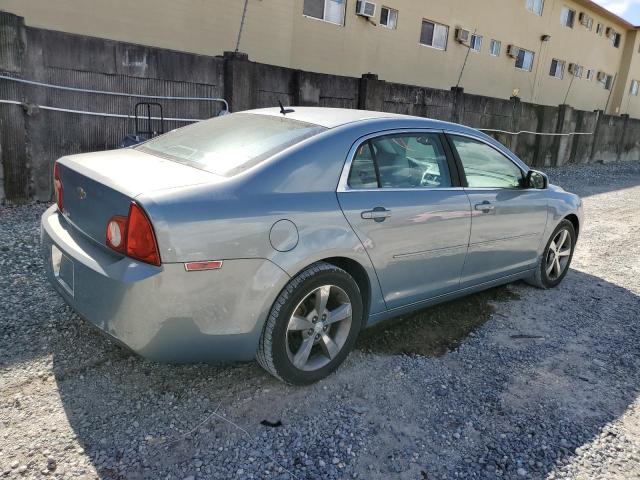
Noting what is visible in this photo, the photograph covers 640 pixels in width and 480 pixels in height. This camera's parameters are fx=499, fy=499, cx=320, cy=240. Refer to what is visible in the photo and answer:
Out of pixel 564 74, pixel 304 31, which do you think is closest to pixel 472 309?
pixel 304 31

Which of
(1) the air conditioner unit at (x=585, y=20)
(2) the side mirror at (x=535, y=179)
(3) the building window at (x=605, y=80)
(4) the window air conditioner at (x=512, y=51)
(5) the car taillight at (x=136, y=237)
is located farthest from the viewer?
(3) the building window at (x=605, y=80)

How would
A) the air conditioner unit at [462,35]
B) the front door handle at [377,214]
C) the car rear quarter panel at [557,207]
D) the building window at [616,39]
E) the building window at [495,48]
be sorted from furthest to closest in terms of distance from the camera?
the building window at [616,39]
the building window at [495,48]
the air conditioner unit at [462,35]
the car rear quarter panel at [557,207]
the front door handle at [377,214]

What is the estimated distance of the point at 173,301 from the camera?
7.48 feet

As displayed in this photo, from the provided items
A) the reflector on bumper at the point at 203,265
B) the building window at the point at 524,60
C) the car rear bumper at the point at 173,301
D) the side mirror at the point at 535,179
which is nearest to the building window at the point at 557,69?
the building window at the point at 524,60

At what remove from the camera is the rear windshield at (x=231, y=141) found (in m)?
2.73

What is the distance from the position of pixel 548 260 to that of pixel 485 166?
1388mm

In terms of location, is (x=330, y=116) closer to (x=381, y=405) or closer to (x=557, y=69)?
(x=381, y=405)

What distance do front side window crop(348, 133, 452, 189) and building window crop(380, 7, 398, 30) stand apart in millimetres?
12398

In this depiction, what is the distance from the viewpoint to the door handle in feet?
11.8

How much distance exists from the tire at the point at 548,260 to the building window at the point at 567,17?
22.3 m

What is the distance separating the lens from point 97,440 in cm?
232

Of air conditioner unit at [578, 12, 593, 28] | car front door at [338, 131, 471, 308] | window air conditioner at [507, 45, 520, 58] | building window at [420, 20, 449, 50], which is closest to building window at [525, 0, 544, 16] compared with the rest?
window air conditioner at [507, 45, 520, 58]

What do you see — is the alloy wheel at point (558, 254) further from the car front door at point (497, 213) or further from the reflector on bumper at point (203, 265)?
the reflector on bumper at point (203, 265)

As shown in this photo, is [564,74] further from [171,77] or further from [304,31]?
[171,77]
